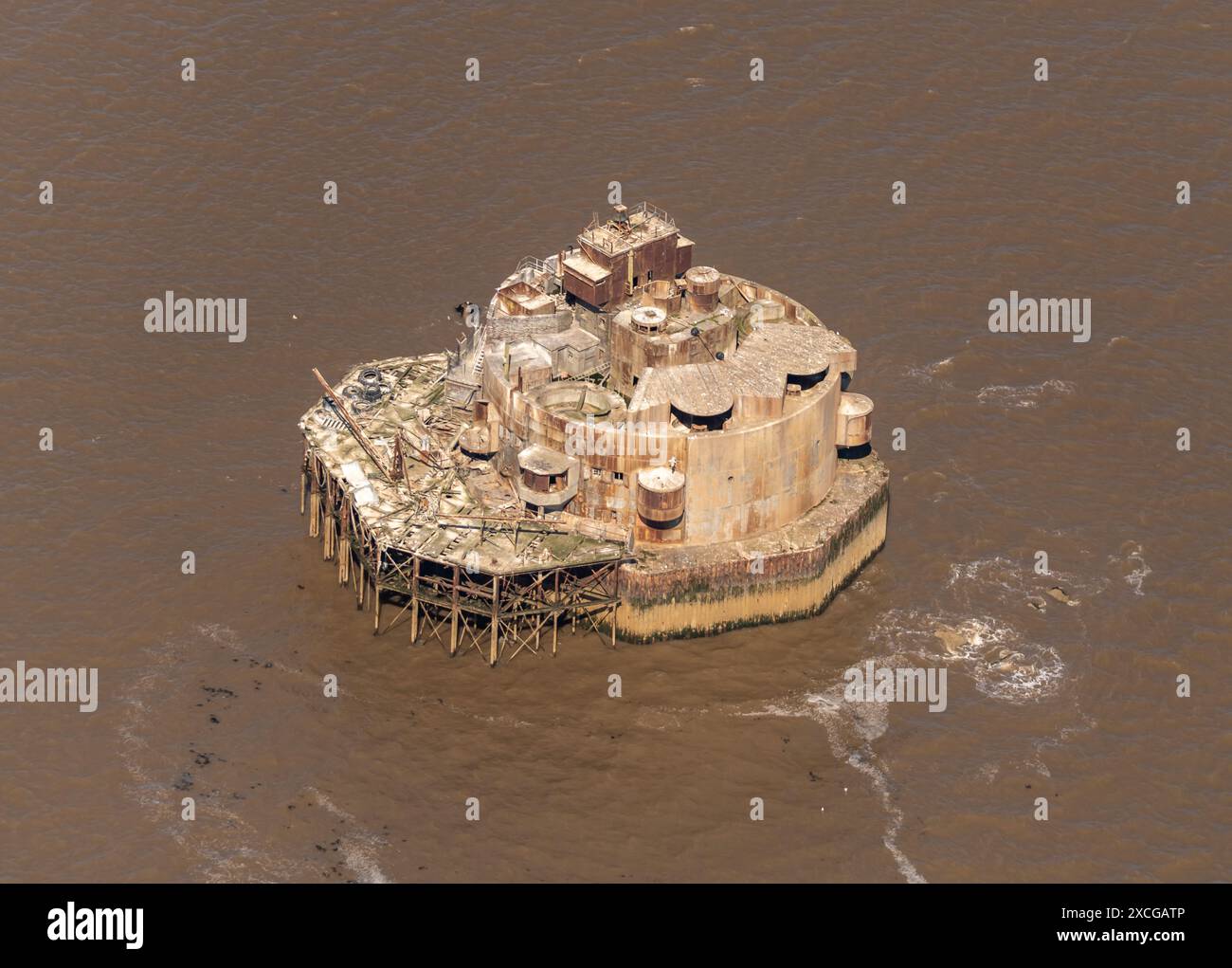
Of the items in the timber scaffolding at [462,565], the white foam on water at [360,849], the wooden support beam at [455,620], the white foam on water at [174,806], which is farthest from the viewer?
the timber scaffolding at [462,565]

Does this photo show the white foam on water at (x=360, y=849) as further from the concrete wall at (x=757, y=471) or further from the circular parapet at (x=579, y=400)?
the circular parapet at (x=579, y=400)

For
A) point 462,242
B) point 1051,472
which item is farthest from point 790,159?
point 1051,472

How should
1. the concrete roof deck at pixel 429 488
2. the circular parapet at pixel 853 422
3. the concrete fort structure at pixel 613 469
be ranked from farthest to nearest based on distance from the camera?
1. the circular parapet at pixel 853 422
2. the concrete fort structure at pixel 613 469
3. the concrete roof deck at pixel 429 488

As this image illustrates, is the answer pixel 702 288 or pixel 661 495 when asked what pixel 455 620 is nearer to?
pixel 661 495

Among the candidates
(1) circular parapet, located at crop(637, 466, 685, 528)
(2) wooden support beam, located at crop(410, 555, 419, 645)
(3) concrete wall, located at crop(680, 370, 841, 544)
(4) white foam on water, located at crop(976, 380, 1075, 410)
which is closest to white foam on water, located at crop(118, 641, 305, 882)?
(2) wooden support beam, located at crop(410, 555, 419, 645)

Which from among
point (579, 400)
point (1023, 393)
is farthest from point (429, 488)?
point (1023, 393)

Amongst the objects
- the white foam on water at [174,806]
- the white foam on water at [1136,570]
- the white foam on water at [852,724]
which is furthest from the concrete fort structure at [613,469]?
the white foam on water at [1136,570]
